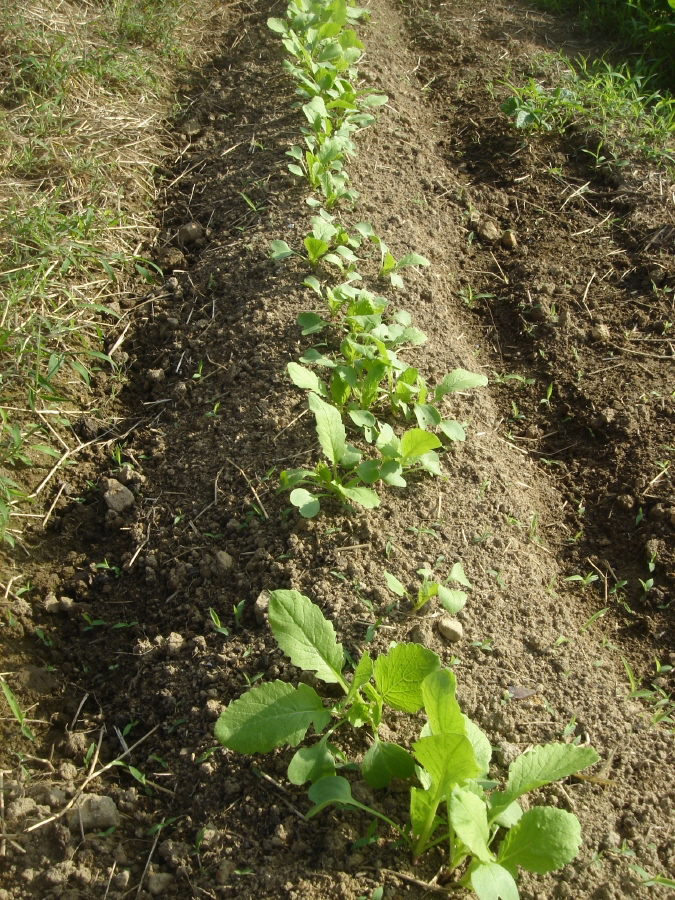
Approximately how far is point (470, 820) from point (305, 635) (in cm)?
54

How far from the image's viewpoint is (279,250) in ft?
8.95

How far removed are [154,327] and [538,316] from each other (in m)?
1.56

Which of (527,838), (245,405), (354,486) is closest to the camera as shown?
(527,838)

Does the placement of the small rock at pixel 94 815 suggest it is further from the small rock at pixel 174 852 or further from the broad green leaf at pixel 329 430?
the broad green leaf at pixel 329 430

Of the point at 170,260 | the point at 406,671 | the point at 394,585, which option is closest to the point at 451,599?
the point at 394,585

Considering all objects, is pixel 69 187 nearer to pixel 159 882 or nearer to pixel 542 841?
pixel 159 882

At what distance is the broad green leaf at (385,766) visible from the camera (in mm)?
1610

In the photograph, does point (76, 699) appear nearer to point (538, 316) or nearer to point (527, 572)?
point (527, 572)

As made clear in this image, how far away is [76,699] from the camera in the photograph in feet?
6.44

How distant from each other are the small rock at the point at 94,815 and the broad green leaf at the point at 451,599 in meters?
0.93

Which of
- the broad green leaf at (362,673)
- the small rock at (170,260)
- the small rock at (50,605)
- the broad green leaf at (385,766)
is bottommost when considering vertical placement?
the small rock at (50,605)

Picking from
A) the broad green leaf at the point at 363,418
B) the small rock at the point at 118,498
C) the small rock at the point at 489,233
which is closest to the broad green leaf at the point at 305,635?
the broad green leaf at the point at 363,418

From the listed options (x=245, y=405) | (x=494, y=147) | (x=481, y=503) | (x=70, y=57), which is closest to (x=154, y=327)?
(x=245, y=405)

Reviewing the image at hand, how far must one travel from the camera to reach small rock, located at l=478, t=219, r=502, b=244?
11.1 feet
